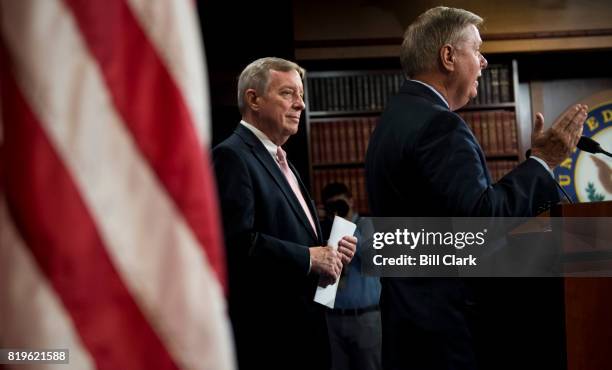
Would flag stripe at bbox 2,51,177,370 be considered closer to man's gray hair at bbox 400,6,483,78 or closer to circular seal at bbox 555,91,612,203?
man's gray hair at bbox 400,6,483,78

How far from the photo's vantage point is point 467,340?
219 cm

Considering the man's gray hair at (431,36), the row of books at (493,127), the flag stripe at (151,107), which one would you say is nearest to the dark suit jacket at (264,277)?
the man's gray hair at (431,36)

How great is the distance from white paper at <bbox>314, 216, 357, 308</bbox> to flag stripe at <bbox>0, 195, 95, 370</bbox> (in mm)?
1800

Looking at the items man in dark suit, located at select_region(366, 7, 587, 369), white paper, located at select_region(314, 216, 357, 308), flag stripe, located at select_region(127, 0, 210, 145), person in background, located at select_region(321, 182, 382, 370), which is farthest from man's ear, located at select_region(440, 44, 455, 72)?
person in background, located at select_region(321, 182, 382, 370)

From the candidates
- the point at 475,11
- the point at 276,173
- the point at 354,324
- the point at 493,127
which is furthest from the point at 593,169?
the point at 276,173

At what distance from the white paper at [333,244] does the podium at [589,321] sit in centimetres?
73

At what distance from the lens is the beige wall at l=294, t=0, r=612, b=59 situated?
581cm

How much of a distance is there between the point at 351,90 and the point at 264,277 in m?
3.59

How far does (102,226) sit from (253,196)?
177 centimetres

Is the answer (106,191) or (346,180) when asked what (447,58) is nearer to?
(106,191)

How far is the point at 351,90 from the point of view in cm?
600

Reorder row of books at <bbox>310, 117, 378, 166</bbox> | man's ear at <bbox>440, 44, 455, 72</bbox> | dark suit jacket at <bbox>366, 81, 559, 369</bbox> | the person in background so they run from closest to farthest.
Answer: dark suit jacket at <bbox>366, 81, 559, 369</bbox> → man's ear at <bbox>440, 44, 455, 72</bbox> → the person in background → row of books at <bbox>310, 117, 378, 166</bbox>

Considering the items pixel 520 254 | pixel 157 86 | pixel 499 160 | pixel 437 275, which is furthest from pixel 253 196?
pixel 499 160

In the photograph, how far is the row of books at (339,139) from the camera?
5977 millimetres
